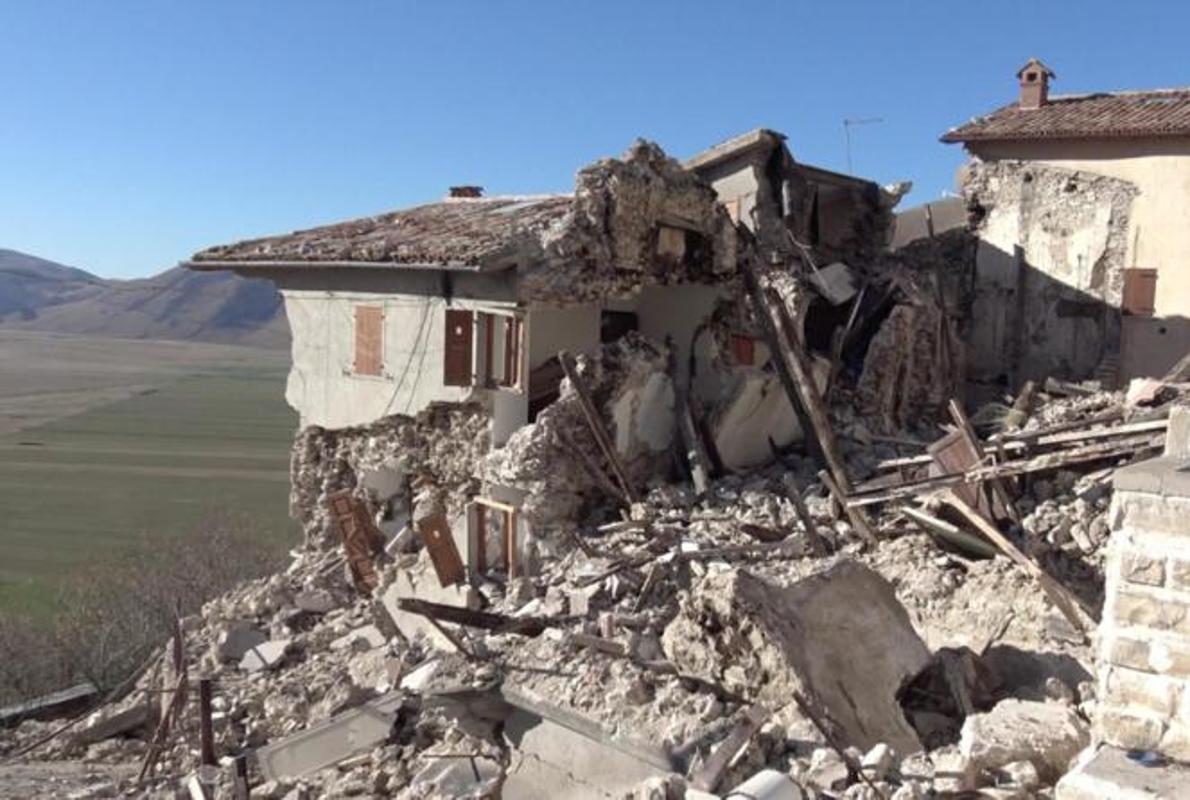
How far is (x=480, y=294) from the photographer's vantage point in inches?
521

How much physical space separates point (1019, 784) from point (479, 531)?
8.35 metres

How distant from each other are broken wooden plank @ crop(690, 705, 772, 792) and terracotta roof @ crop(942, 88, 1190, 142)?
16.3 m

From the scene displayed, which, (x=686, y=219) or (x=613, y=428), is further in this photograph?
(x=686, y=219)

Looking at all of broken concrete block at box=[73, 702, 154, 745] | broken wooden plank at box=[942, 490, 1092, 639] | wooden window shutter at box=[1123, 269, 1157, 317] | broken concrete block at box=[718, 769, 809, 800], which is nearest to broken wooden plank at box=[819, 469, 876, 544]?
broken wooden plank at box=[942, 490, 1092, 639]

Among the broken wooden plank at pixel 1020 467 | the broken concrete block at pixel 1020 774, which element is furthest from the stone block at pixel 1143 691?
the broken wooden plank at pixel 1020 467

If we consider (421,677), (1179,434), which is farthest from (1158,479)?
(421,677)

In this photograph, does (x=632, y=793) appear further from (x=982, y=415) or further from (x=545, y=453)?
(x=982, y=415)

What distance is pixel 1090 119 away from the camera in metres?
20.2

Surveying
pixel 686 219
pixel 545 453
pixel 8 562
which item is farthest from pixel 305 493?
pixel 8 562

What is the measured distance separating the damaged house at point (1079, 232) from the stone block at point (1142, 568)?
16.8 metres

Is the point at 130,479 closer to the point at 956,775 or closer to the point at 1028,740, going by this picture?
the point at 956,775

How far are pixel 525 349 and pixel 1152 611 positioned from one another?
9.25 meters

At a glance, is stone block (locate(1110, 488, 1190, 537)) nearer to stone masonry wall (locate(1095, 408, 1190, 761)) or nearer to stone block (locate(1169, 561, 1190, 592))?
stone masonry wall (locate(1095, 408, 1190, 761))

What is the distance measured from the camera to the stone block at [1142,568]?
163 inches
